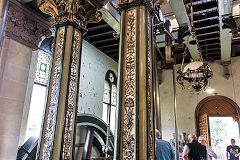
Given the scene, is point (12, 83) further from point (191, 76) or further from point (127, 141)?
point (191, 76)

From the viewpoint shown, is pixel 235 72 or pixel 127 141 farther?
pixel 235 72

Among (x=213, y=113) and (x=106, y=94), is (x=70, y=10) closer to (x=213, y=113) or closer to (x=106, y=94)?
(x=106, y=94)

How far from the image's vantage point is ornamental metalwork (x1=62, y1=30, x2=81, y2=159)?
9.71ft

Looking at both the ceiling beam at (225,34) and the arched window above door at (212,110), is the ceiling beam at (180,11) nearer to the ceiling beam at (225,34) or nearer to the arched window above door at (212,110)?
the ceiling beam at (225,34)

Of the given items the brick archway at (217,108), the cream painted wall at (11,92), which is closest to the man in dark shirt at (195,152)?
the cream painted wall at (11,92)

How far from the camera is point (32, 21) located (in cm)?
410

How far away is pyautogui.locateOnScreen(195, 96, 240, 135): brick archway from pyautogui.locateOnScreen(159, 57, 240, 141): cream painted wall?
0.15 m

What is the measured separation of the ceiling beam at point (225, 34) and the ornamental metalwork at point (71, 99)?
3.35 metres

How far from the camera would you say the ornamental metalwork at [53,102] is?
9.50 feet

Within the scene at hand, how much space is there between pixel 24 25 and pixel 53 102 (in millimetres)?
1784

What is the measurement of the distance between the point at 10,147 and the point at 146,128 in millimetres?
2643

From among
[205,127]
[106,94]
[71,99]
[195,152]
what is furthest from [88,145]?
[205,127]

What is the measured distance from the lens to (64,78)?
3.13m

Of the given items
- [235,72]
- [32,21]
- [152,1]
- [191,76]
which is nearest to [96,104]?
[191,76]
